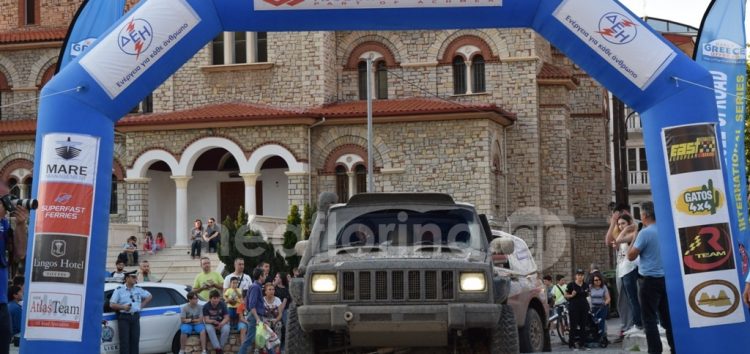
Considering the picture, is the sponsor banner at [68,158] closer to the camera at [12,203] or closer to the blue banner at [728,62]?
the camera at [12,203]

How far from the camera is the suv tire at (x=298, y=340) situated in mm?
12234

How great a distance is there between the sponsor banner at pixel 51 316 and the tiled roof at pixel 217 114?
25459mm

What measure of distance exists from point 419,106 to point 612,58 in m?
24.6

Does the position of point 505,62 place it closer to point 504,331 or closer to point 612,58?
point 612,58

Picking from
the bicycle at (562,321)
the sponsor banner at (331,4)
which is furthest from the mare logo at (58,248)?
the bicycle at (562,321)

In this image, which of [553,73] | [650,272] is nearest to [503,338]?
[650,272]

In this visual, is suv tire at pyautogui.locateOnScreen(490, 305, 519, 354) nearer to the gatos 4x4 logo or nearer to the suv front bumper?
the suv front bumper

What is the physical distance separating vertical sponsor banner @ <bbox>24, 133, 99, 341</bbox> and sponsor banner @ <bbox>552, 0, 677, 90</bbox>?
20.2 ft

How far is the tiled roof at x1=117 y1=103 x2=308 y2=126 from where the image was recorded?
39.8 metres

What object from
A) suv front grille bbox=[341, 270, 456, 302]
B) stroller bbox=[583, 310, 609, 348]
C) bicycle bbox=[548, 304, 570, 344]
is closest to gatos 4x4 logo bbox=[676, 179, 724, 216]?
suv front grille bbox=[341, 270, 456, 302]

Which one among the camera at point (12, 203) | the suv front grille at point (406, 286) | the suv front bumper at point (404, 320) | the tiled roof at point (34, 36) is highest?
the tiled roof at point (34, 36)

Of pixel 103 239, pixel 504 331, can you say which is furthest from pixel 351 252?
pixel 103 239

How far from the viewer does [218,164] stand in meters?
43.6

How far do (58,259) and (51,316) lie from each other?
66cm
